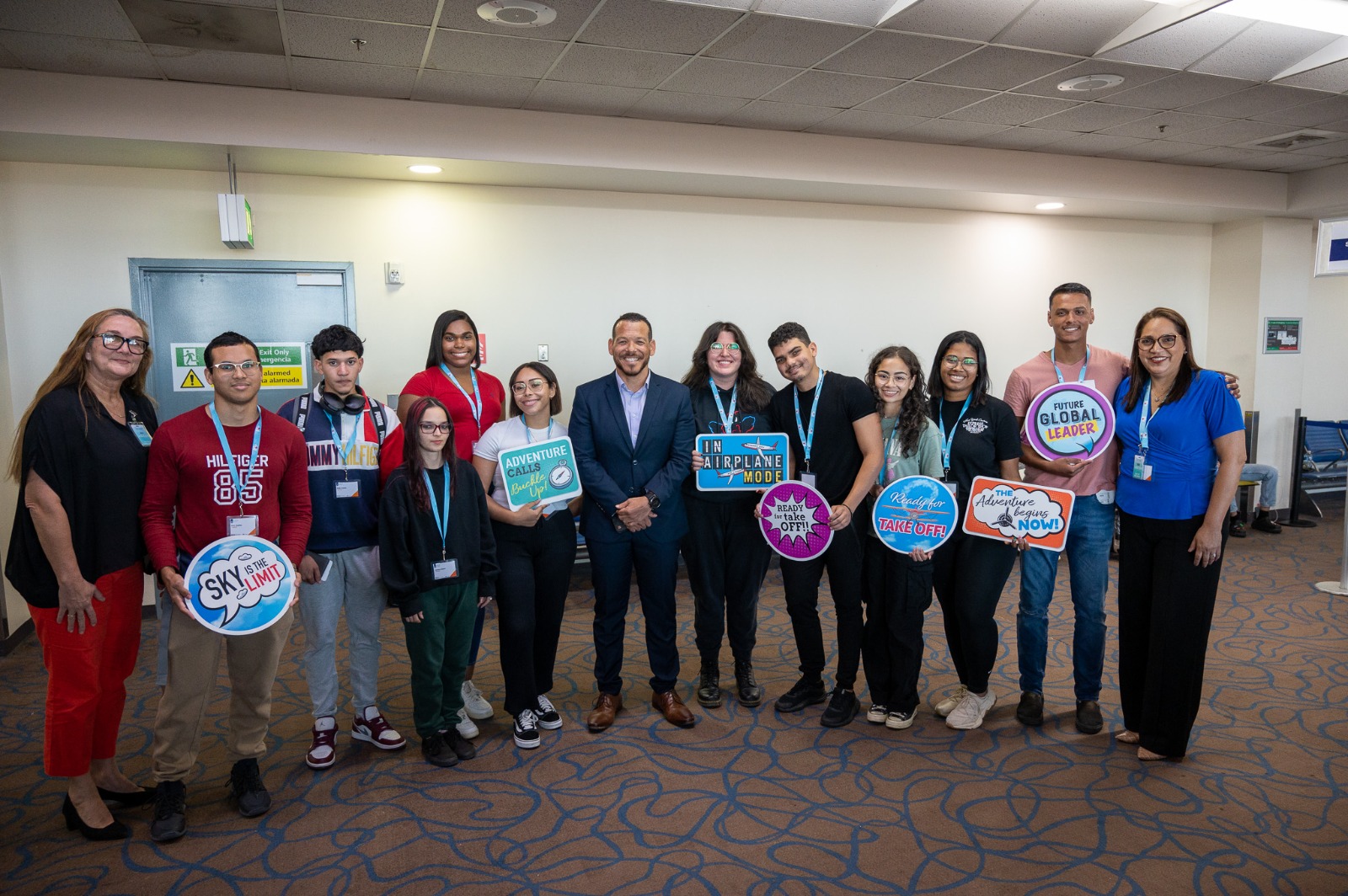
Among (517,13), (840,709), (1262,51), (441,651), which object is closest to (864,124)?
(1262,51)

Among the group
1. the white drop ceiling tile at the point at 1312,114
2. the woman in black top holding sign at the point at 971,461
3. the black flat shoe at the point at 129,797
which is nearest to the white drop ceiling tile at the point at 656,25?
the woman in black top holding sign at the point at 971,461

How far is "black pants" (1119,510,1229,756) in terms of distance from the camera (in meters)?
3.04

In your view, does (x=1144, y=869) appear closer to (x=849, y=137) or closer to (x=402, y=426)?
(x=402, y=426)

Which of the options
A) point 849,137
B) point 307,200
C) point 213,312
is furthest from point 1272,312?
point 213,312

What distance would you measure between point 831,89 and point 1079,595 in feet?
10.3

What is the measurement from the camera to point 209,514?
268 cm

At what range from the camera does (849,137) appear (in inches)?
231

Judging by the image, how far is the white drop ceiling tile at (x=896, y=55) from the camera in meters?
4.03

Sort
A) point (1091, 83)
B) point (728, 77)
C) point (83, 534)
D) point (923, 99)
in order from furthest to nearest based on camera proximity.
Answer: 1. point (923, 99)
2. point (1091, 83)
3. point (728, 77)
4. point (83, 534)

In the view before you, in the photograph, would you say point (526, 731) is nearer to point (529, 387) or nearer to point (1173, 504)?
point (529, 387)

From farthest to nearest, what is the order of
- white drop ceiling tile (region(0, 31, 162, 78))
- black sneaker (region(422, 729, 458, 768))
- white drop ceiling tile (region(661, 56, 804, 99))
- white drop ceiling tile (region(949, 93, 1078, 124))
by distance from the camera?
white drop ceiling tile (region(949, 93, 1078, 124))
white drop ceiling tile (region(661, 56, 804, 99))
white drop ceiling tile (region(0, 31, 162, 78))
black sneaker (region(422, 729, 458, 768))

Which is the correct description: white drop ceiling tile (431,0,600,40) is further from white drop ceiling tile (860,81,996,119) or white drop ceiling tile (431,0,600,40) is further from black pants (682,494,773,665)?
black pants (682,494,773,665)

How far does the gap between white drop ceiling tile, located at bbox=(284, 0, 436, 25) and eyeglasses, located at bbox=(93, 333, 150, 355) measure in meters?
1.76

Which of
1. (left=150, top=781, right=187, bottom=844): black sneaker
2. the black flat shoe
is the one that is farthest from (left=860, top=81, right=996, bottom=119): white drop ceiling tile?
the black flat shoe
